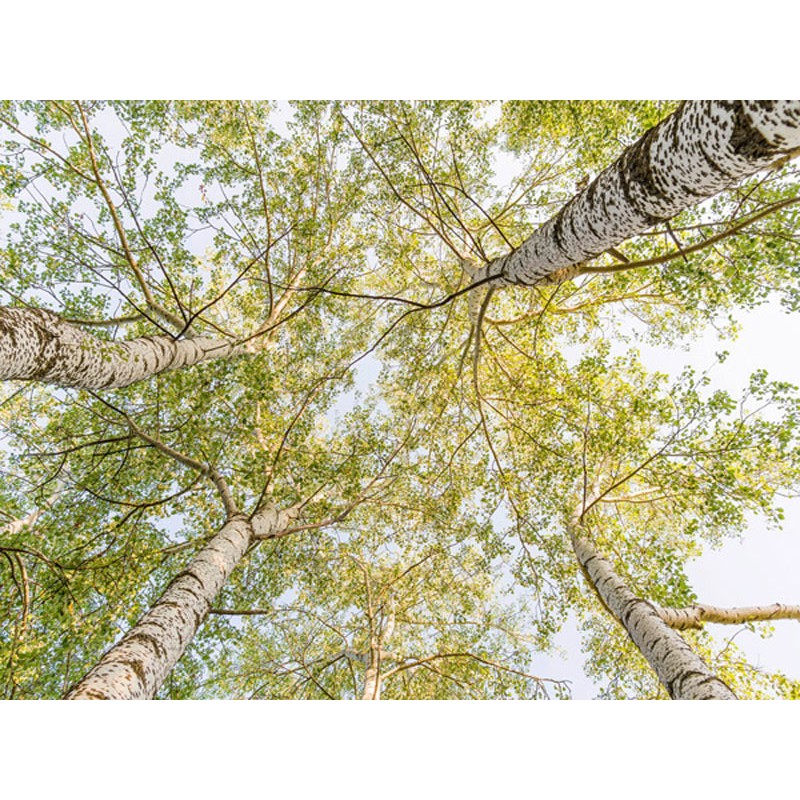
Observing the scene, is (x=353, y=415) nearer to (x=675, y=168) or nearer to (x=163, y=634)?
(x=163, y=634)

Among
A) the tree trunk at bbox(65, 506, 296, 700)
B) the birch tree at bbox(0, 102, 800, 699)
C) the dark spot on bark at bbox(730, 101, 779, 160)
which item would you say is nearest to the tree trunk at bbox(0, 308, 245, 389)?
the birch tree at bbox(0, 102, 800, 699)

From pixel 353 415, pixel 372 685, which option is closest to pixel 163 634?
pixel 372 685

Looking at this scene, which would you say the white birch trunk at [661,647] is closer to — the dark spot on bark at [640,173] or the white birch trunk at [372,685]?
the white birch trunk at [372,685]

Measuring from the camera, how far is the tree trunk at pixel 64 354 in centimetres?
182

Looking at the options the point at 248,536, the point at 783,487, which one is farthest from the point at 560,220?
the point at 783,487

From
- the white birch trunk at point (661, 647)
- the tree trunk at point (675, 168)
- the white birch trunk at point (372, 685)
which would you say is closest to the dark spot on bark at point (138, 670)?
the white birch trunk at point (372, 685)

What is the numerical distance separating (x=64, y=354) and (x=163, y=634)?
158 centimetres

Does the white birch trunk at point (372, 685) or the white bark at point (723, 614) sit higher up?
the white bark at point (723, 614)

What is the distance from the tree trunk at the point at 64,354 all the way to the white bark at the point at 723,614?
4.22 meters

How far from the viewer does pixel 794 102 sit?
3.38 ft

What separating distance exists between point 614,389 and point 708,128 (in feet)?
11.8

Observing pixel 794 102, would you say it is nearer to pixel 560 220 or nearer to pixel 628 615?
pixel 560 220

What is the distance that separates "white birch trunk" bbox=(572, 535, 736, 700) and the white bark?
0.34 meters

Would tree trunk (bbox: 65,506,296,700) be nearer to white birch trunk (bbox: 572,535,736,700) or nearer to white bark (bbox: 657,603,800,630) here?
Answer: white birch trunk (bbox: 572,535,736,700)
